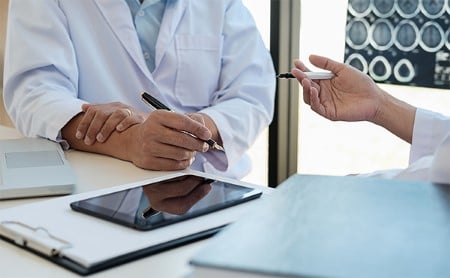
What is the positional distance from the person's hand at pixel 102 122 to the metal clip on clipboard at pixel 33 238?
16.1 inches

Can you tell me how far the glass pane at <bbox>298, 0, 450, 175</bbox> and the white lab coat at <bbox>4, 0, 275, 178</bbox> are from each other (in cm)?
95

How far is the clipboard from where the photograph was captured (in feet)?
2.01

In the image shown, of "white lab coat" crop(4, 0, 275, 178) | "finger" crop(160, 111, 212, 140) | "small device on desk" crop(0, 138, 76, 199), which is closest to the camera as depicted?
"small device on desk" crop(0, 138, 76, 199)

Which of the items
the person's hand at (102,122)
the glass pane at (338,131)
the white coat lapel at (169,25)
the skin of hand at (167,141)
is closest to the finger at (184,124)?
the skin of hand at (167,141)

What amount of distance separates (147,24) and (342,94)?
421 mm

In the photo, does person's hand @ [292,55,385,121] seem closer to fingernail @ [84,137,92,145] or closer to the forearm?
the forearm

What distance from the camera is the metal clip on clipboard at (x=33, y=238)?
2.07 ft

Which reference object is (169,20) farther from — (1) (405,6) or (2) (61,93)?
(1) (405,6)

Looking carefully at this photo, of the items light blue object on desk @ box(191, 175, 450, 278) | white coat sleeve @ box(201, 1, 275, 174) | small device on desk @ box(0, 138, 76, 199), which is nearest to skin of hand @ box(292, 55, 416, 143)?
white coat sleeve @ box(201, 1, 275, 174)

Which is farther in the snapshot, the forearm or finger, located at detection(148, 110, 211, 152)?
the forearm

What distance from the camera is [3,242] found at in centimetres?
69

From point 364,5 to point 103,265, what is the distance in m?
1.86

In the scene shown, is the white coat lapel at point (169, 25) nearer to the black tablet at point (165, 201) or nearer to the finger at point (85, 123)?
the finger at point (85, 123)

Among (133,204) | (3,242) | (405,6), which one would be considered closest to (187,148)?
(133,204)
